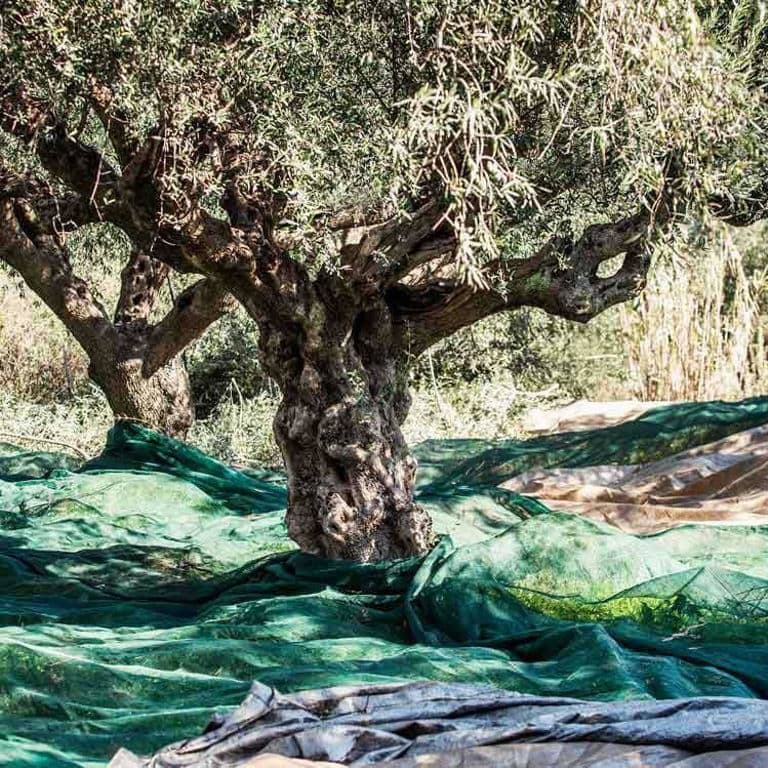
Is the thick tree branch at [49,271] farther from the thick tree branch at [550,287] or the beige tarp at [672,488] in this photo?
the beige tarp at [672,488]

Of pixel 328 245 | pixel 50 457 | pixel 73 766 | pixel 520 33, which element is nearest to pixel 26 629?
pixel 73 766

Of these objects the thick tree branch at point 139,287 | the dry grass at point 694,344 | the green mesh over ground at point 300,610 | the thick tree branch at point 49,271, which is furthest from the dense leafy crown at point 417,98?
the dry grass at point 694,344

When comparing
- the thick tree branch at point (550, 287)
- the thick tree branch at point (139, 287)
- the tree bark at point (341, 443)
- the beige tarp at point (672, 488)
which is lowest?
the beige tarp at point (672, 488)

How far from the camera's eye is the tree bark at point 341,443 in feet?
21.2

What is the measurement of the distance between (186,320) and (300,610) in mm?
4252

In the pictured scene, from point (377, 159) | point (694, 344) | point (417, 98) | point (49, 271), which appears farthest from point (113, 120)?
point (694, 344)

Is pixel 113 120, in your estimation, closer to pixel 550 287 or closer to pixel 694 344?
pixel 550 287

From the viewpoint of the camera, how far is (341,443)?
6449 mm

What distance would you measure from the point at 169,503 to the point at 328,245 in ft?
11.6

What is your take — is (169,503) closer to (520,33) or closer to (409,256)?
(409,256)

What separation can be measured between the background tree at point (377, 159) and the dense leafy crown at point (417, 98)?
14 millimetres

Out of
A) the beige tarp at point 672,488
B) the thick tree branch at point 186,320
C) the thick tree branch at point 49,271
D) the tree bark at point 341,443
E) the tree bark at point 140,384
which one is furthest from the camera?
the tree bark at point 140,384

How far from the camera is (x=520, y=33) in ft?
15.8

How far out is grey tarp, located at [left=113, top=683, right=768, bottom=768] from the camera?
132 inches
